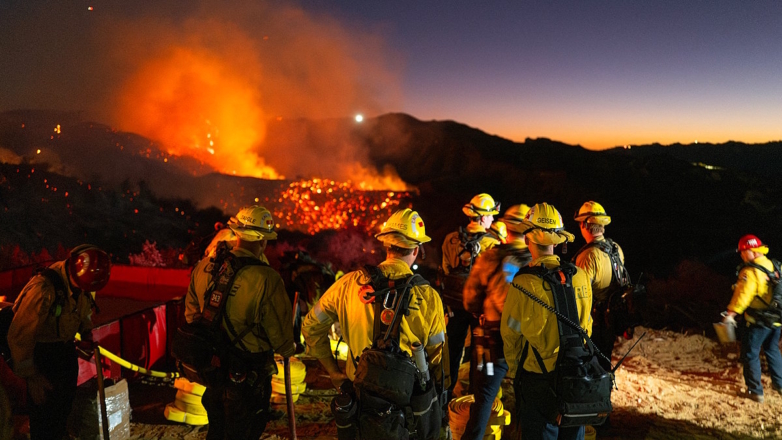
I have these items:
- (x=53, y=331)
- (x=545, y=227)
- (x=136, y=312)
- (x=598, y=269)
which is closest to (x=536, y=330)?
(x=545, y=227)

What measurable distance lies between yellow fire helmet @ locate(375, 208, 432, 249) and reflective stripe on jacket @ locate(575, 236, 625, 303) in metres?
2.40

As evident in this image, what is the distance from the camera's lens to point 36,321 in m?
3.69

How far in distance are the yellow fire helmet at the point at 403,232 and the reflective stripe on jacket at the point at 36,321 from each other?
8.97ft

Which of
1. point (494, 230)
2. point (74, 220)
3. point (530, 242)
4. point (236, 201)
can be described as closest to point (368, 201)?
point (236, 201)

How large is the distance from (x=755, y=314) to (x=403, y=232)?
17.3ft

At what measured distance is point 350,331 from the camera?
298 cm

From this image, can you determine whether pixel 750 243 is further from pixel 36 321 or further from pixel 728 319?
pixel 36 321

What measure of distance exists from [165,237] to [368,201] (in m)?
10.9

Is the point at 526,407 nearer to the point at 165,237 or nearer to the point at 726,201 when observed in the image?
the point at 165,237

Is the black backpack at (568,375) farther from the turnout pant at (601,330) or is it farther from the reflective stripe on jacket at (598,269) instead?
the turnout pant at (601,330)

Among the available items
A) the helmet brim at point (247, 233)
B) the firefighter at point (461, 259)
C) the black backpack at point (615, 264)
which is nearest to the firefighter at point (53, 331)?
the helmet brim at point (247, 233)

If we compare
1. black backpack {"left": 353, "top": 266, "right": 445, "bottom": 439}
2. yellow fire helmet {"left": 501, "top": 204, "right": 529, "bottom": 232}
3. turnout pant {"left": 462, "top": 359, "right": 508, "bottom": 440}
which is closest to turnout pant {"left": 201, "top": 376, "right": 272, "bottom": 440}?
black backpack {"left": 353, "top": 266, "right": 445, "bottom": 439}

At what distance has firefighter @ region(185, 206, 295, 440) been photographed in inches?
138

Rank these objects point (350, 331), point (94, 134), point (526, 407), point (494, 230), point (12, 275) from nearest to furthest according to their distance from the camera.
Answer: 1. point (350, 331)
2. point (526, 407)
3. point (494, 230)
4. point (12, 275)
5. point (94, 134)
